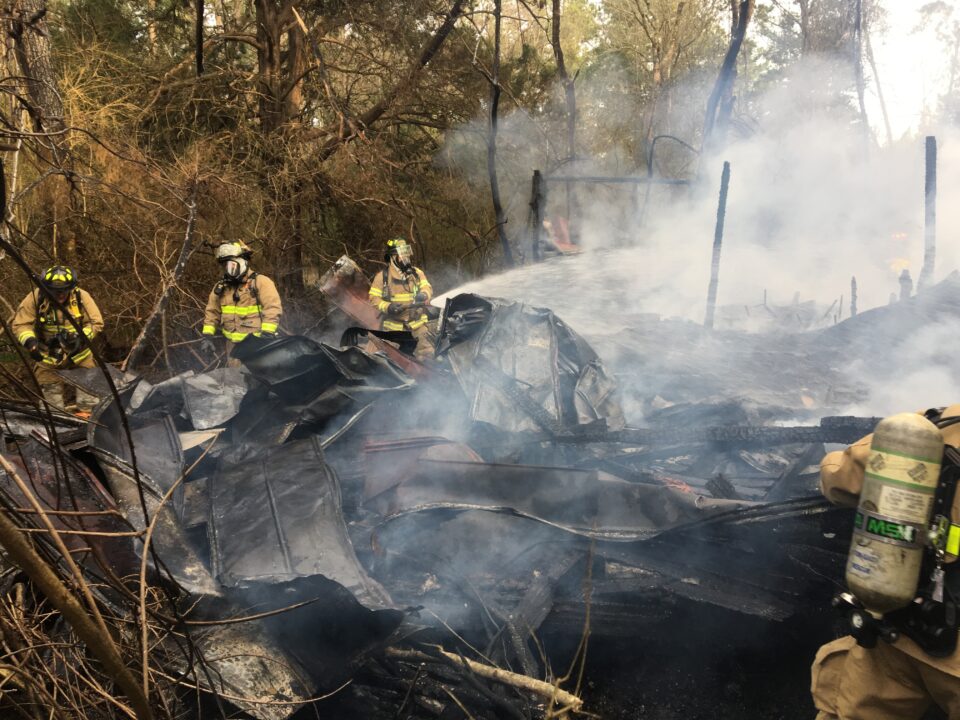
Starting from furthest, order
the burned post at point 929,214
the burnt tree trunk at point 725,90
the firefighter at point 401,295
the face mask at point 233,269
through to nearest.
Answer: the burnt tree trunk at point 725,90 < the burned post at point 929,214 < the firefighter at point 401,295 < the face mask at point 233,269

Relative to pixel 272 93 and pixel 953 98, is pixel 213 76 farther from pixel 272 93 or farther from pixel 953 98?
pixel 953 98

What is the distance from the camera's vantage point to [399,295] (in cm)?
762

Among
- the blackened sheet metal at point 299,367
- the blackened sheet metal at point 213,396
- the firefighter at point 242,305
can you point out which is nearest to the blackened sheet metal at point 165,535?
the blackened sheet metal at point 213,396

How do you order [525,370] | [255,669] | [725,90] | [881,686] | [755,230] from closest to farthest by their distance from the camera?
[881,686]
[255,669]
[525,370]
[725,90]
[755,230]

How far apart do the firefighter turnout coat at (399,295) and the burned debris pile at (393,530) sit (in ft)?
8.97

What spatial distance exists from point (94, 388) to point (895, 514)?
4947mm

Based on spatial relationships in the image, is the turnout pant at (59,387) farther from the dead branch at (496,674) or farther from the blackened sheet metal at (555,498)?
the dead branch at (496,674)

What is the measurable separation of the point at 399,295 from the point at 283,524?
4.73 metres

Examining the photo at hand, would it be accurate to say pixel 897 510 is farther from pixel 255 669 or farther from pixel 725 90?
pixel 725 90

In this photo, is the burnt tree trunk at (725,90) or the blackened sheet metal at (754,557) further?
the burnt tree trunk at (725,90)

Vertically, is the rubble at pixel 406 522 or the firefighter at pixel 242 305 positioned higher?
the firefighter at pixel 242 305

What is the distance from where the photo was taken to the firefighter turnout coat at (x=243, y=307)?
675 cm

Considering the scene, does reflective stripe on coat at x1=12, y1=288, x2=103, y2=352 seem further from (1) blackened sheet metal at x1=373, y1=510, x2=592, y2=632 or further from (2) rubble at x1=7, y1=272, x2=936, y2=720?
(1) blackened sheet metal at x1=373, y1=510, x2=592, y2=632

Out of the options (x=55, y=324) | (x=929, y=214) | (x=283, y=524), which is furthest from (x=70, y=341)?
(x=929, y=214)
